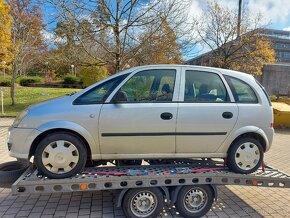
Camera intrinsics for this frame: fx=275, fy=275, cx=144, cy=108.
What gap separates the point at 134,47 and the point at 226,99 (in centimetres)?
530

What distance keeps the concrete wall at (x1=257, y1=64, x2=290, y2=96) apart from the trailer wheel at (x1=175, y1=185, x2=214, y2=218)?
67.2 ft

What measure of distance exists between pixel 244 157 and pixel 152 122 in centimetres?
137

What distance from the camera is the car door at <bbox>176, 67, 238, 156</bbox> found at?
11.7 feet

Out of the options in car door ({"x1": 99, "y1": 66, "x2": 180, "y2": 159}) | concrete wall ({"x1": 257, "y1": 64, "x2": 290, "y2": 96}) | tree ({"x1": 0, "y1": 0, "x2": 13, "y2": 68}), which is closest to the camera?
car door ({"x1": 99, "y1": 66, "x2": 180, "y2": 159})

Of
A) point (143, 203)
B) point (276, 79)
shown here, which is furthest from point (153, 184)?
point (276, 79)

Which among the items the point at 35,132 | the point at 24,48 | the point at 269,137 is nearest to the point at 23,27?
the point at 24,48

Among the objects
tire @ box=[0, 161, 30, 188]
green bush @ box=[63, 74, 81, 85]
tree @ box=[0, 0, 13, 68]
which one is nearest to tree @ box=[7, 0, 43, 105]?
tree @ box=[0, 0, 13, 68]

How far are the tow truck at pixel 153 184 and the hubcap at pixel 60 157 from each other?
147 millimetres

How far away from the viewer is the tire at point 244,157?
12.2 ft

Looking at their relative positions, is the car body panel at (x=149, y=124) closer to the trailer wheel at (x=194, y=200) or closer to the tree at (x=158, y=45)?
Result: the trailer wheel at (x=194, y=200)

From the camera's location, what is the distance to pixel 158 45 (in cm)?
842

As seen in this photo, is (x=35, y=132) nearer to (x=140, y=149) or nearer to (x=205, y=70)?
(x=140, y=149)

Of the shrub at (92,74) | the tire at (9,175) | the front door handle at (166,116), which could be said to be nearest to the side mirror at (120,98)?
the front door handle at (166,116)

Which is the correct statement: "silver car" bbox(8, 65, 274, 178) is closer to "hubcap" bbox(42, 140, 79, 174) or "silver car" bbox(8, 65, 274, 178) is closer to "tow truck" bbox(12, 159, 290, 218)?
"hubcap" bbox(42, 140, 79, 174)
